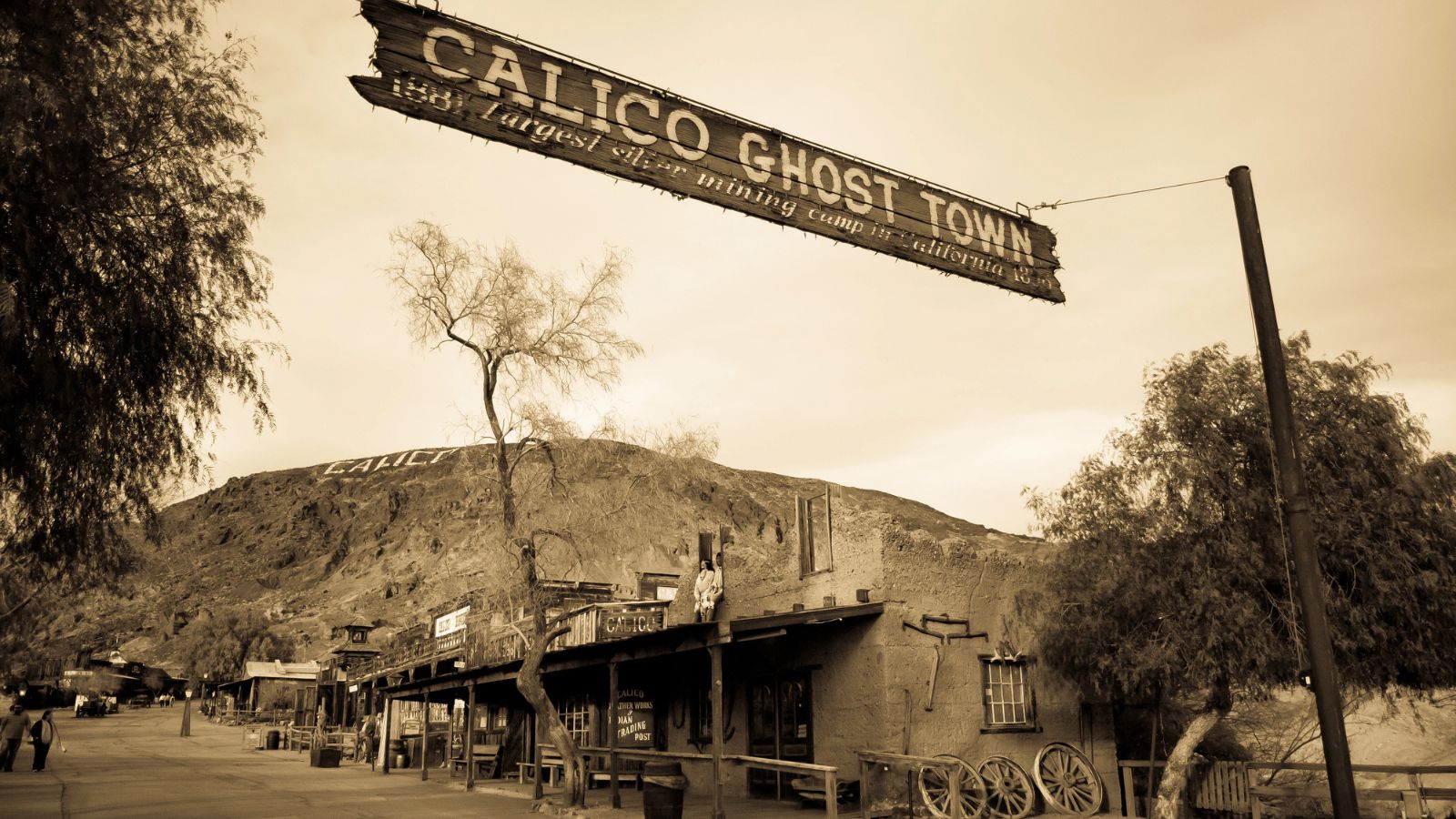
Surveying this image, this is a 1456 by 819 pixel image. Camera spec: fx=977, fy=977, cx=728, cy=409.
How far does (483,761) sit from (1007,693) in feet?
55.7

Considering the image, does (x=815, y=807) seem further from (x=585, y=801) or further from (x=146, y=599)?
(x=146, y=599)

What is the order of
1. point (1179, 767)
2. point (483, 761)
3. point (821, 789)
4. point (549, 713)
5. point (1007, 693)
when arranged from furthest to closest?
point (483, 761) → point (549, 713) → point (1007, 693) → point (821, 789) → point (1179, 767)

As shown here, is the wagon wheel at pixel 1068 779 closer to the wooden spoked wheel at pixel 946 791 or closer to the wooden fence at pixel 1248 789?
the wooden fence at pixel 1248 789

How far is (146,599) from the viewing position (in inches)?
5448

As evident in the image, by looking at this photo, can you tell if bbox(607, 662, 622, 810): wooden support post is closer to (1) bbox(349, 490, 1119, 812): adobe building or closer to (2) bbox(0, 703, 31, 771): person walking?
(1) bbox(349, 490, 1119, 812): adobe building

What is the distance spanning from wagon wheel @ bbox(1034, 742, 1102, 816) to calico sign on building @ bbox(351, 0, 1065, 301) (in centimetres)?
1110

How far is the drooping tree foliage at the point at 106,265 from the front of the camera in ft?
25.5

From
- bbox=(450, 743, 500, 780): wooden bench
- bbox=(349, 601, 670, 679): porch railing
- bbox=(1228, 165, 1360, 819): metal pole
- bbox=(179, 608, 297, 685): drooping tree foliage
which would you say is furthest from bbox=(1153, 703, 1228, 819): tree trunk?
bbox=(179, 608, 297, 685): drooping tree foliage

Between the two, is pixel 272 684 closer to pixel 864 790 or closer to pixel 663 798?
pixel 663 798

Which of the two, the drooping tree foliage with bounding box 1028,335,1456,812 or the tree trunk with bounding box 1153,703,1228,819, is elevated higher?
the drooping tree foliage with bounding box 1028,335,1456,812

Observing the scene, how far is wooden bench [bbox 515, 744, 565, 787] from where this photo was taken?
20578 mm

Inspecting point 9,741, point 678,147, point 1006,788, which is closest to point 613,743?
point 1006,788

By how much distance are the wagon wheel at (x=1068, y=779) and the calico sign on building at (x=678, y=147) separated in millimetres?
11098

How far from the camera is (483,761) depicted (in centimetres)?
2766
